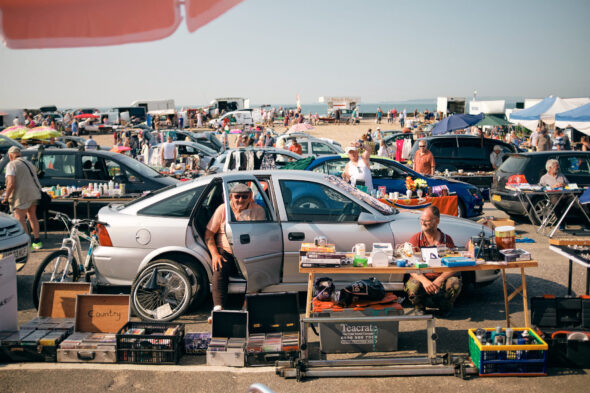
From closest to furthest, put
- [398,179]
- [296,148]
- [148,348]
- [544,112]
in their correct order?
[148,348] → [398,179] → [296,148] → [544,112]

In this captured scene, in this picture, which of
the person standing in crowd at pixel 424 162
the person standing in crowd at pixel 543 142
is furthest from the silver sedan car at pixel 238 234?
the person standing in crowd at pixel 543 142

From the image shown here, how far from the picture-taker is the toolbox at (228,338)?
15.4 ft

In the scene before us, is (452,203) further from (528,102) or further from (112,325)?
(528,102)

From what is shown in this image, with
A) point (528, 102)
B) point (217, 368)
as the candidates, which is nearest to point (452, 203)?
point (217, 368)

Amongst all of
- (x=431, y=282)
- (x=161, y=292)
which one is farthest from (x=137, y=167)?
(x=431, y=282)

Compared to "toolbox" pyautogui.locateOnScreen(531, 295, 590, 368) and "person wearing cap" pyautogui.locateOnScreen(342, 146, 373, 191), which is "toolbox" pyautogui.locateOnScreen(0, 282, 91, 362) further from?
"person wearing cap" pyautogui.locateOnScreen(342, 146, 373, 191)

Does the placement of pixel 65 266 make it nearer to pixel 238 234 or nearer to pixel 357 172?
pixel 238 234

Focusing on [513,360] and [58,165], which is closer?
[513,360]

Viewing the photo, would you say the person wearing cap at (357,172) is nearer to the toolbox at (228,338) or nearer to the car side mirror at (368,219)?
the car side mirror at (368,219)

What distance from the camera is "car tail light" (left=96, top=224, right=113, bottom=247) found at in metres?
5.83

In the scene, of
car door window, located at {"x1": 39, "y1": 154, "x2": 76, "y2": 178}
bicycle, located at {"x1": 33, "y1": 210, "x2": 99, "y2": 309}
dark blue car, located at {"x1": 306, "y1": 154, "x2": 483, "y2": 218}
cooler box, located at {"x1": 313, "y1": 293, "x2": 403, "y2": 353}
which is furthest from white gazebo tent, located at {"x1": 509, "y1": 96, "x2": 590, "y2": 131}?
bicycle, located at {"x1": 33, "y1": 210, "x2": 99, "y2": 309}

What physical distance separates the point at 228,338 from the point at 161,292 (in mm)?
1137

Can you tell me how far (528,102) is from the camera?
125 feet

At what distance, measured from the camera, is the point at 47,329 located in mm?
5062
